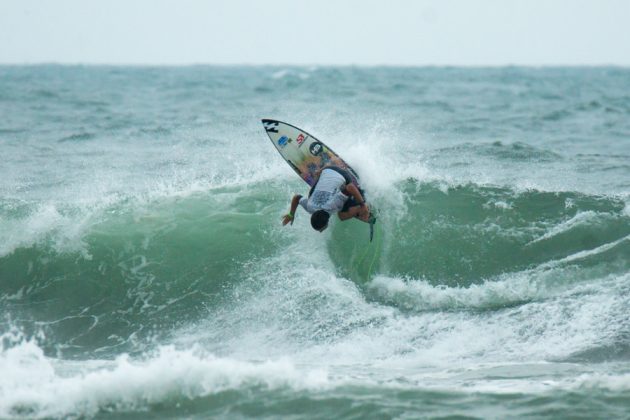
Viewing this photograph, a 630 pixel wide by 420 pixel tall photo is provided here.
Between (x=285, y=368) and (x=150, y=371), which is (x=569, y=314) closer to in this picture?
(x=285, y=368)

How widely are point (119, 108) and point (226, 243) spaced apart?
1457 cm

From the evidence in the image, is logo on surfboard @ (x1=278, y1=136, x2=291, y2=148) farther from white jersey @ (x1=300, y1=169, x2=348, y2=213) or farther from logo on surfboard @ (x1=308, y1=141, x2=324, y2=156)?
white jersey @ (x1=300, y1=169, x2=348, y2=213)

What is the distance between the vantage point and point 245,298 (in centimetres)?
824

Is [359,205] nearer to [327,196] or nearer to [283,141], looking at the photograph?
[327,196]

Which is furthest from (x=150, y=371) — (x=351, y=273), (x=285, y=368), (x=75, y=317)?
(x=351, y=273)

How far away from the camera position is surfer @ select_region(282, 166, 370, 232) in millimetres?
8125

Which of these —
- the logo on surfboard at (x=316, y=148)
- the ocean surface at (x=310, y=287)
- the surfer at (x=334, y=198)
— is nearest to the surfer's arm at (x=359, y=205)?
the surfer at (x=334, y=198)

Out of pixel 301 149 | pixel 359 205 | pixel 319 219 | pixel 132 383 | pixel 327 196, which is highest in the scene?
pixel 301 149

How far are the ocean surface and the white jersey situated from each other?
849 mm

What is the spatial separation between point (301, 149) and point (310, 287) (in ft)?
7.01

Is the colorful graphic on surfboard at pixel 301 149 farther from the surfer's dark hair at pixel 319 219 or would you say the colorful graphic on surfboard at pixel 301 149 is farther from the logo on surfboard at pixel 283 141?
the surfer's dark hair at pixel 319 219

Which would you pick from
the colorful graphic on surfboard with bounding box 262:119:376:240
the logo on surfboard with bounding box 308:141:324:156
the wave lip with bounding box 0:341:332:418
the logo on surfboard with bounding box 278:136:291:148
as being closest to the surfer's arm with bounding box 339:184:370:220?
the colorful graphic on surfboard with bounding box 262:119:376:240

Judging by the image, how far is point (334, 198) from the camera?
8133 millimetres

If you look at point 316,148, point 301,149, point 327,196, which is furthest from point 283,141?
point 327,196
